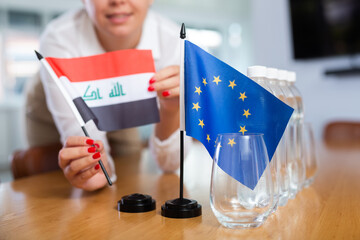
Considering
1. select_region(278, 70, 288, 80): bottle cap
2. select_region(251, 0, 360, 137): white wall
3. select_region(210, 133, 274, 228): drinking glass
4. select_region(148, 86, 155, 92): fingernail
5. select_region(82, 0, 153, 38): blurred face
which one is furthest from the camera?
select_region(251, 0, 360, 137): white wall

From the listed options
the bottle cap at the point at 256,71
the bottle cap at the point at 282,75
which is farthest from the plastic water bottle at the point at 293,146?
the bottle cap at the point at 256,71

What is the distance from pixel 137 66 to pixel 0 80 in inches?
206

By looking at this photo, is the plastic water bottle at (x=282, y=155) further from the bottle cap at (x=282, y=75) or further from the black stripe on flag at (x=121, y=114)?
the black stripe on flag at (x=121, y=114)

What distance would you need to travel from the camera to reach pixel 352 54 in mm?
3406

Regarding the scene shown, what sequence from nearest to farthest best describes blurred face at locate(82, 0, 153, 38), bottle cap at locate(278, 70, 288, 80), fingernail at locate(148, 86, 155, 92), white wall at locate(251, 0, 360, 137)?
bottle cap at locate(278, 70, 288, 80)
fingernail at locate(148, 86, 155, 92)
blurred face at locate(82, 0, 153, 38)
white wall at locate(251, 0, 360, 137)

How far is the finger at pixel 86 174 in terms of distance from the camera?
3.14ft

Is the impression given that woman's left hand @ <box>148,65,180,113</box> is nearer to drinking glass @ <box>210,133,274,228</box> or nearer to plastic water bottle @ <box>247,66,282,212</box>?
plastic water bottle @ <box>247,66,282,212</box>

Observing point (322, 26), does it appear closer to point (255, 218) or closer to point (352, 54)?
point (352, 54)

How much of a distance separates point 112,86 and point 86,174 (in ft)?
0.69

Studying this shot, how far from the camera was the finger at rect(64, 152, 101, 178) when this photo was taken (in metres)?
0.91

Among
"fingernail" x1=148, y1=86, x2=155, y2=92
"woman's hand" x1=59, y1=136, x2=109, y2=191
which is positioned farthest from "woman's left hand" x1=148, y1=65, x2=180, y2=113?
"woman's hand" x1=59, y1=136, x2=109, y2=191

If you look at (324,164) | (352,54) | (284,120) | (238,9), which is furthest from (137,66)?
(238,9)

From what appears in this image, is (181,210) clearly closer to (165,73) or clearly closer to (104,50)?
(165,73)

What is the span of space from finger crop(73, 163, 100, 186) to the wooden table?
0.13 ft
